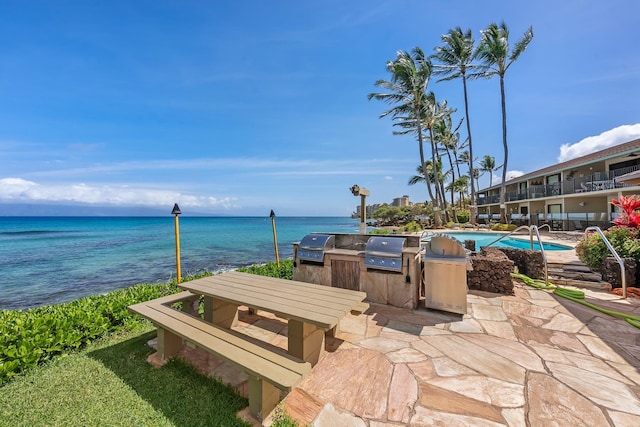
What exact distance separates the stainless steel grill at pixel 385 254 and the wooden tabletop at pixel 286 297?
1.10m

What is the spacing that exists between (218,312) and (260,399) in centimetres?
149

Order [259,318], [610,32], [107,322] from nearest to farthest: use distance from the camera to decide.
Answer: [107,322] < [259,318] < [610,32]

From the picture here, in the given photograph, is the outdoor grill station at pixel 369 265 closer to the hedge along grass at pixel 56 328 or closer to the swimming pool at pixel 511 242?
the hedge along grass at pixel 56 328

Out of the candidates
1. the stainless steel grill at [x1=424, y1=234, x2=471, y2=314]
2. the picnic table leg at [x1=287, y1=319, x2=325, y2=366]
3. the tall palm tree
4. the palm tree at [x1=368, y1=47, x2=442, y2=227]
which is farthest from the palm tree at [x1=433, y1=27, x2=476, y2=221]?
the picnic table leg at [x1=287, y1=319, x2=325, y2=366]

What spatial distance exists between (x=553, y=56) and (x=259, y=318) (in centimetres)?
Answer: 1406

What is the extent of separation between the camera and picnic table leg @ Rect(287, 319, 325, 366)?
7.61 feet

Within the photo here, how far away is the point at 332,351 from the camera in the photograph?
2707 millimetres

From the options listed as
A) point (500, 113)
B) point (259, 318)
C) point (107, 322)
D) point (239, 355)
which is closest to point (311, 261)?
point (259, 318)

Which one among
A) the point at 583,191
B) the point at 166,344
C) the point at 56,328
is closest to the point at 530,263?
the point at 166,344

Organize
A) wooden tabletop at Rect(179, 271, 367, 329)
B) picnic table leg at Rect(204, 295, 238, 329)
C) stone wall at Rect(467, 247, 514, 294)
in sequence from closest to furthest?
wooden tabletop at Rect(179, 271, 367, 329) → picnic table leg at Rect(204, 295, 238, 329) → stone wall at Rect(467, 247, 514, 294)

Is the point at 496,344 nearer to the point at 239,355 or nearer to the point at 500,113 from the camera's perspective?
the point at 239,355

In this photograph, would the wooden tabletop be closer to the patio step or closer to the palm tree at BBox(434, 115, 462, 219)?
the patio step

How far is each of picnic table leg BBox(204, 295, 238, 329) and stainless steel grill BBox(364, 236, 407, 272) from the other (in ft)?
6.80

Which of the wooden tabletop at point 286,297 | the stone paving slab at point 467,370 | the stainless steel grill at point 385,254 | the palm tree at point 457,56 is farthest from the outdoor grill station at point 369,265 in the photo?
the palm tree at point 457,56
